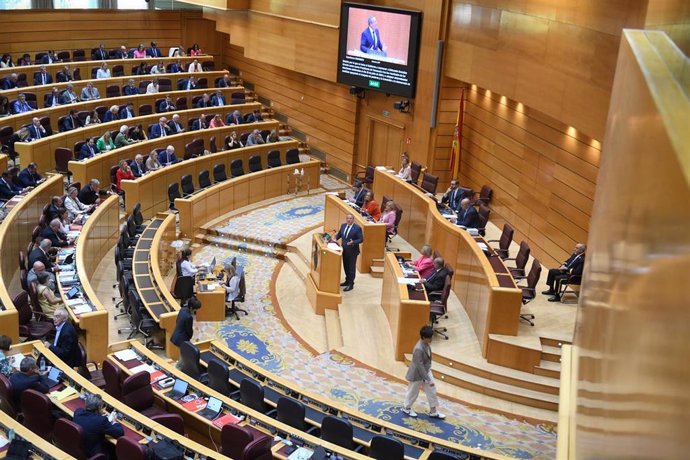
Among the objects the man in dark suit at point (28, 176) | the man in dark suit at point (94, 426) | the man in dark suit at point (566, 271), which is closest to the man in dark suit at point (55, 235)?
the man in dark suit at point (28, 176)

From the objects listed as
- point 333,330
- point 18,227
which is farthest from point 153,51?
point 333,330

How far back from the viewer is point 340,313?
11375 millimetres

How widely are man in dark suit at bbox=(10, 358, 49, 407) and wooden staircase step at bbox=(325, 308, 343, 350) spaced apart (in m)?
4.42

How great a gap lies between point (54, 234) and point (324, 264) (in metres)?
3.79

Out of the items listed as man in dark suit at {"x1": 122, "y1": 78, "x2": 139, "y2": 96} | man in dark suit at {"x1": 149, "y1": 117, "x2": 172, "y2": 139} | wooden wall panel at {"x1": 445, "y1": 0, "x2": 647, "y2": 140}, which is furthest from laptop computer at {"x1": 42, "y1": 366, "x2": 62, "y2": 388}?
man in dark suit at {"x1": 122, "y1": 78, "x2": 139, "y2": 96}

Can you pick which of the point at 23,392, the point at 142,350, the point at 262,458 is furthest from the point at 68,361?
the point at 262,458

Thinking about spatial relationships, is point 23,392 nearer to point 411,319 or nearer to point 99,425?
point 99,425

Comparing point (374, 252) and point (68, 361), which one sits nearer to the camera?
point (68, 361)

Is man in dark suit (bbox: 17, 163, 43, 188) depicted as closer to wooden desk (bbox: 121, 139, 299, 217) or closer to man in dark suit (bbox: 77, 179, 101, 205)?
man in dark suit (bbox: 77, 179, 101, 205)

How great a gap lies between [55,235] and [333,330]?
4.08 m

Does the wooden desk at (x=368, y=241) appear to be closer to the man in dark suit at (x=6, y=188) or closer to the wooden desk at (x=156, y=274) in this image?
the wooden desk at (x=156, y=274)

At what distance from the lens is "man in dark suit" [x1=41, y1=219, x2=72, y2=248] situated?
11.1m

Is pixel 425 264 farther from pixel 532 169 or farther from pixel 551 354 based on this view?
pixel 532 169

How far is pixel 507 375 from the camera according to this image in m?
9.41
